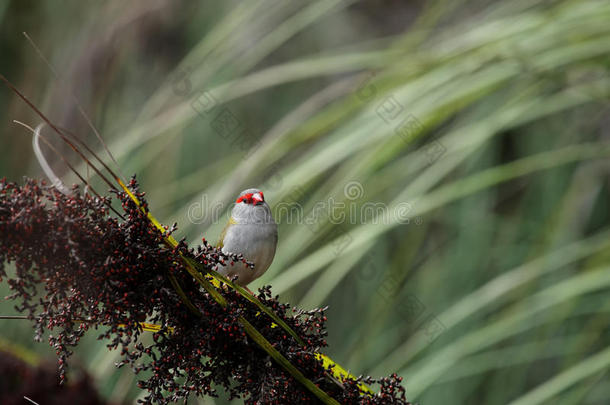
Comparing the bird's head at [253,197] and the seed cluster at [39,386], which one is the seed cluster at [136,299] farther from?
the seed cluster at [39,386]

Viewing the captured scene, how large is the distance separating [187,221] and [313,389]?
2.67 ft

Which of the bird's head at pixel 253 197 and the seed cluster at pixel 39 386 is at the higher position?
A: the bird's head at pixel 253 197

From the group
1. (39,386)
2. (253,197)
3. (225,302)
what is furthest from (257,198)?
(39,386)

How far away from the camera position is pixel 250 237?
2.83 feet

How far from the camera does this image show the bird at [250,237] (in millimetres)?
843

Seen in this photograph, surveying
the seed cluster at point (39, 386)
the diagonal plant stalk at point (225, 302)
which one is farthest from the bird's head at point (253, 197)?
the seed cluster at point (39, 386)

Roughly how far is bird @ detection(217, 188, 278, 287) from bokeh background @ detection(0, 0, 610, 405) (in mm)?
237

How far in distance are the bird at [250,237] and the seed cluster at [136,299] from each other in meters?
0.16

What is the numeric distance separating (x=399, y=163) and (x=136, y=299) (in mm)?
941

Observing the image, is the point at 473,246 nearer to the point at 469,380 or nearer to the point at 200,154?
the point at 469,380

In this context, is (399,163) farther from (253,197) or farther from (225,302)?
(225,302)

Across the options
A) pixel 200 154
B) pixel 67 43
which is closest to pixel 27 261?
pixel 200 154

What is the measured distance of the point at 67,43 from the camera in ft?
8.08

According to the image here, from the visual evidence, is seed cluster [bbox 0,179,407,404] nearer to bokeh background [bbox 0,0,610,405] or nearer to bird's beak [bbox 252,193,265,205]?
bokeh background [bbox 0,0,610,405]
